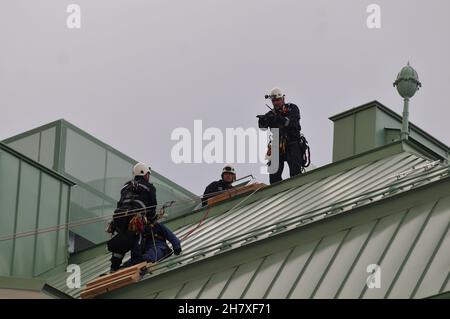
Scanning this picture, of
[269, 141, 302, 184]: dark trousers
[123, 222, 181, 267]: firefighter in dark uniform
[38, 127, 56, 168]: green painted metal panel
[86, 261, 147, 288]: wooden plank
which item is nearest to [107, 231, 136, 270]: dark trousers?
[123, 222, 181, 267]: firefighter in dark uniform

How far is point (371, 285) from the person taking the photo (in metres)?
21.5

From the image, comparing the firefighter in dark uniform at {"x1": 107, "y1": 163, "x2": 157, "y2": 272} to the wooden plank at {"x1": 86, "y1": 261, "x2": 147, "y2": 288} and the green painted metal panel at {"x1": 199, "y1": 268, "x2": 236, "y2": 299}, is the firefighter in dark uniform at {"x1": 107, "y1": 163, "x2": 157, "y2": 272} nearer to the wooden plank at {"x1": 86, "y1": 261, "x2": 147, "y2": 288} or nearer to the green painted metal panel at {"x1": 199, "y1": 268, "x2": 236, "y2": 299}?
the wooden plank at {"x1": 86, "y1": 261, "x2": 147, "y2": 288}

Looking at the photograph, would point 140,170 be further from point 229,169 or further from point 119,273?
point 229,169

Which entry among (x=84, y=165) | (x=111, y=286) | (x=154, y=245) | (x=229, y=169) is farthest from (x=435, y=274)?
(x=84, y=165)

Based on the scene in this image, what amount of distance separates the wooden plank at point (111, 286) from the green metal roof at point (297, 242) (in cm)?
12

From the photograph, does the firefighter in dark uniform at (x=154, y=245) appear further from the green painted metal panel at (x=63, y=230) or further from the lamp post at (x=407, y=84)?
the lamp post at (x=407, y=84)

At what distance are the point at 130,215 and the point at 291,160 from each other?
222 inches

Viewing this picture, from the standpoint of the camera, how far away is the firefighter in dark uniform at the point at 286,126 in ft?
107

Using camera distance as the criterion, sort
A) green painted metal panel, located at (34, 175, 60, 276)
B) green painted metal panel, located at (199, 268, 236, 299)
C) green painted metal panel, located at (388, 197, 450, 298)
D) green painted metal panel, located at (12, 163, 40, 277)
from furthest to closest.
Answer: green painted metal panel, located at (34, 175, 60, 276), green painted metal panel, located at (12, 163, 40, 277), green painted metal panel, located at (199, 268, 236, 299), green painted metal panel, located at (388, 197, 450, 298)

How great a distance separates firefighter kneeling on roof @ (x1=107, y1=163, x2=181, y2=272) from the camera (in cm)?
2767

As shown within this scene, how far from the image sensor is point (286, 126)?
32.5m

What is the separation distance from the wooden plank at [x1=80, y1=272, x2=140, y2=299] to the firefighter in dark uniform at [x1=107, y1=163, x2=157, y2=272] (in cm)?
197
